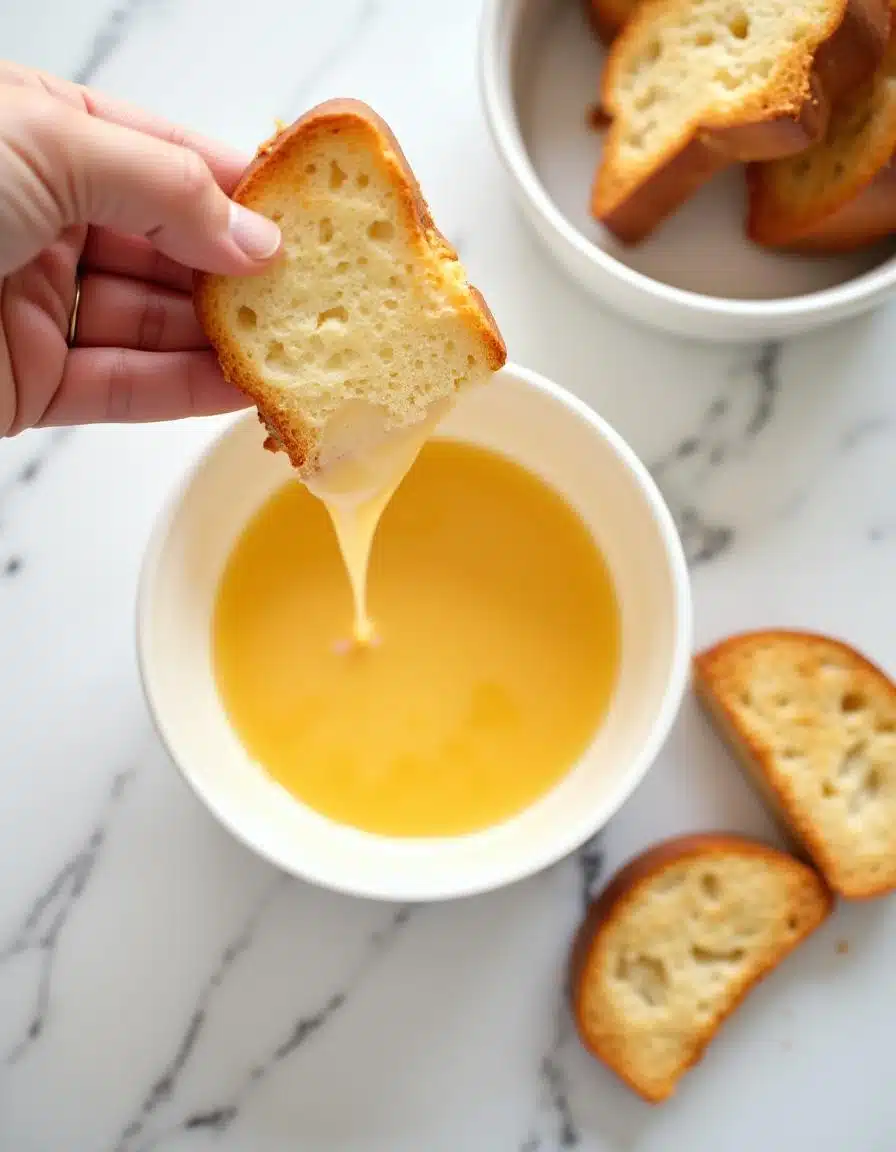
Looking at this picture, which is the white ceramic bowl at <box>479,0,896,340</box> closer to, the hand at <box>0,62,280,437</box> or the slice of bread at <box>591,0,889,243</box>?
the slice of bread at <box>591,0,889,243</box>

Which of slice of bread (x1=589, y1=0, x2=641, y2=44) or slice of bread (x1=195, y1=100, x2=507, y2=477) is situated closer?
slice of bread (x1=195, y1=100, x2=507, y2=477)

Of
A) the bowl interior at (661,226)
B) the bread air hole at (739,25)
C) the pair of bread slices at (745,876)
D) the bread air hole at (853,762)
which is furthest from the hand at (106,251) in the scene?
the bread air hole at (853,762)

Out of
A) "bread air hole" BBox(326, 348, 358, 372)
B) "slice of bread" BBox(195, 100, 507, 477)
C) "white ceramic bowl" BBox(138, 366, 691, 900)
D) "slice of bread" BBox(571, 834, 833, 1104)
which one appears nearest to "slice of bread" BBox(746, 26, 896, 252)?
"white ceramic bowl" BBox(138, 366, 691, 900)

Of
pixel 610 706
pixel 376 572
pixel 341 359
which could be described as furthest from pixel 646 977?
pixel 341 359

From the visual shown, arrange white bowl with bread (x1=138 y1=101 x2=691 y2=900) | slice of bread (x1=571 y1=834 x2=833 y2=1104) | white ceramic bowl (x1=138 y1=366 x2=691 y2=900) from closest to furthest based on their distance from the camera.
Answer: white bowl with bread (x1=138 y1=101 x2=691 y2=900)
white ceramic bowl (x1=138 y1=366 x2=691 y2=900)
slice of bread (x1=571 y1=834 x2=833 y2=1104)

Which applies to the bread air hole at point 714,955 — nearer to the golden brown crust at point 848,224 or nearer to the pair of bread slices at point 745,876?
the pair of bread slices at point 745,876

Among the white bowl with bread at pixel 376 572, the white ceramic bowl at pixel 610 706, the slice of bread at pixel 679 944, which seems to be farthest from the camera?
the slice of bread at pixel 679 944
